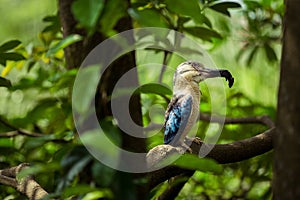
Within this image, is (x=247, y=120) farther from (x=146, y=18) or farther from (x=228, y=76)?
(x=146, y=18)

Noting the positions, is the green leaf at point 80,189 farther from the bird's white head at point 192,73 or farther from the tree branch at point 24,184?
the bird's white head at point 192,73

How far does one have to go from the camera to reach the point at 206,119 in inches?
87.5

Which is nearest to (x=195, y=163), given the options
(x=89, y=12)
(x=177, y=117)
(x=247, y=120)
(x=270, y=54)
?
(x=89, y=12)

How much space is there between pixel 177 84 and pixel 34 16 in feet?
3.39

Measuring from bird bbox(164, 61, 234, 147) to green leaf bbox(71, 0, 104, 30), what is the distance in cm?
74

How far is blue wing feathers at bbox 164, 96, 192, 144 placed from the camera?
1690mm

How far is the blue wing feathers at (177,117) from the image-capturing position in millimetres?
1690

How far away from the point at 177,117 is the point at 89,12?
80 cm

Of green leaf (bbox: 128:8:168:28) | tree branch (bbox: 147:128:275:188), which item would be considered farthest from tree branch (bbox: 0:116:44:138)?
green leaf (bbox: 128:8:168:28)

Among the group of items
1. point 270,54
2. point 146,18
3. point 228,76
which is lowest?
point 270,54

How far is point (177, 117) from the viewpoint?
1722mm

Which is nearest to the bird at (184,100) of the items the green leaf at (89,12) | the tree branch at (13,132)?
the tree branch at (13,132)

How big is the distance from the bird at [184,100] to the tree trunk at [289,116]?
0.75 meters

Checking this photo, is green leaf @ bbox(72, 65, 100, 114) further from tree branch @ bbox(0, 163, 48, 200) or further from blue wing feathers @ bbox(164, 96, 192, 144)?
blue wing feathers @ bbox(164, 96, 192, 144)
